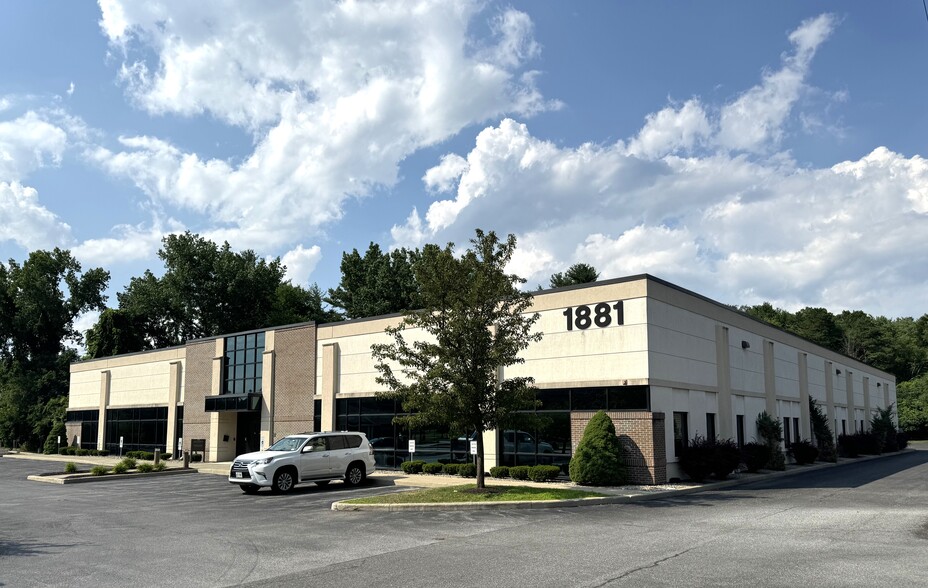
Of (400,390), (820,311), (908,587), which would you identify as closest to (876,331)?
(820,311)

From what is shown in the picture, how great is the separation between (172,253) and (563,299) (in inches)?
2027

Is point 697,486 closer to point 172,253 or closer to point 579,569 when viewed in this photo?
point 579,569

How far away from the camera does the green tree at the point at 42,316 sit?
7388 cm

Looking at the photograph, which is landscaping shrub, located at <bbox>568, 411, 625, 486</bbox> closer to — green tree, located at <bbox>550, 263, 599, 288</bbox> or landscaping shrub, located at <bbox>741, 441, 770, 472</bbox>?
landscaping shrub, located at <bbox>741, 441, 770, 472</bbox>

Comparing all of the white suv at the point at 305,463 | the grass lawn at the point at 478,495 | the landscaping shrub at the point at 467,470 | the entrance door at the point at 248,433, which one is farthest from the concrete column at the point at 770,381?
the entrance door at the point at 248,433

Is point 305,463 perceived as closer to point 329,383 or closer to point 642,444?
point 642,444

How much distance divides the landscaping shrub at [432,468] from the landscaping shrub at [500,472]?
2.91 m

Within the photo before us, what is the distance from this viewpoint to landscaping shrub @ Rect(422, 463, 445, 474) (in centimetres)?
2814

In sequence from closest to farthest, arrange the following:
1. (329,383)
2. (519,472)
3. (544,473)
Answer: (544,473), (519,472), (329,383)

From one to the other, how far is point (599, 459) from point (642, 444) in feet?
Result: 5.74

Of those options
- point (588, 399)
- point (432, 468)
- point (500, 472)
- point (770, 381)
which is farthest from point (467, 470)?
point (770, 381)

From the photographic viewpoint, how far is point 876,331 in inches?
3743

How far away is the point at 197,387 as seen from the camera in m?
41.1

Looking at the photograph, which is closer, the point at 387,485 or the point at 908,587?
the point at 908,587
